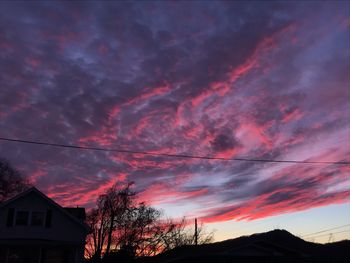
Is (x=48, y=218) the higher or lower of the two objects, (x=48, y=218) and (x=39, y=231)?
the higher

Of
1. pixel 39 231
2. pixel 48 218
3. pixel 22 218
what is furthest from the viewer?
pixel 48 218

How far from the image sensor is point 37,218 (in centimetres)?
3397

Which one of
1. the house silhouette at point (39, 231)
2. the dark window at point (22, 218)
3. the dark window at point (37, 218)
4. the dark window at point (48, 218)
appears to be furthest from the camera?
the dark window at point (48, 218)

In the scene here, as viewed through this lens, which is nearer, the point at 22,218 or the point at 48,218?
the point at 22,218

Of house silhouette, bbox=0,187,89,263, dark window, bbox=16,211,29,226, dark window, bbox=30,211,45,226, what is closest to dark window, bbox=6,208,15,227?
house silhouette, bbox=0,187,89,263

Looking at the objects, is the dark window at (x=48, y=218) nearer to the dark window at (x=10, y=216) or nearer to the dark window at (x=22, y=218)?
the dark window at (x=22, y=218)

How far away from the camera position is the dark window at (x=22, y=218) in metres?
33.3

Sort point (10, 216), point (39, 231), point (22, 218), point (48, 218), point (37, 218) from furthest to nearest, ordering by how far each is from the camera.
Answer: point (48, 218)
point (37, 218)
point (22, 218)
point (39, 231)
point (10, 216)

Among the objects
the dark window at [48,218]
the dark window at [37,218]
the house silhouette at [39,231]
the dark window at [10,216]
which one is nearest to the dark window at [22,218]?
the house silhouette at [39,231]

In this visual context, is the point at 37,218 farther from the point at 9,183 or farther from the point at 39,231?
the point at 9,183

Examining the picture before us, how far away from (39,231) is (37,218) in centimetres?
117

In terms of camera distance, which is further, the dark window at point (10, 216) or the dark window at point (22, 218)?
the dark window at point (22, 218)

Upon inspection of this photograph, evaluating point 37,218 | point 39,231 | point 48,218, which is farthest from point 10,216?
point 48,218

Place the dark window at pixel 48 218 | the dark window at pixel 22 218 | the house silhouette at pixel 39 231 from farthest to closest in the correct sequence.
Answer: the dark window at pixel 48 218 < the dark window at pixel 22 218 < the house silhouette at pixel 39 231
